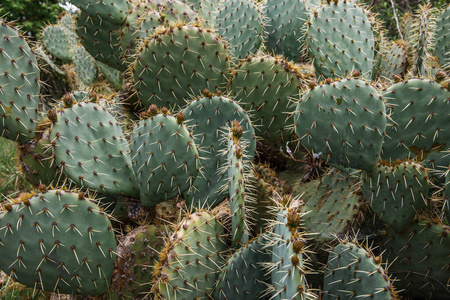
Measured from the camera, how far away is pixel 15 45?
2.09m

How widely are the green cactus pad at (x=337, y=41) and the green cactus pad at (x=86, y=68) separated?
2457 mm

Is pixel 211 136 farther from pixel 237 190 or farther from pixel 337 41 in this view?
pixel 337 41

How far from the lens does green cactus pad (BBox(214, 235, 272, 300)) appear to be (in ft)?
5.37

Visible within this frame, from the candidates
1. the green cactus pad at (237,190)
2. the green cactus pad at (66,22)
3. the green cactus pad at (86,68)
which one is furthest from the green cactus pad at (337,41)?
the green cactus pad at (66,22)

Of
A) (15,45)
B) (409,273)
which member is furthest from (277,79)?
(15,45)

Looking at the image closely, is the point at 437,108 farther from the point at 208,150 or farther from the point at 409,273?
the point at 208,150

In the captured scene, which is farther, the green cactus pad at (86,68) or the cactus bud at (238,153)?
the green cactus pad at (86,68)

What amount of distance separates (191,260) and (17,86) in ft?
3.91

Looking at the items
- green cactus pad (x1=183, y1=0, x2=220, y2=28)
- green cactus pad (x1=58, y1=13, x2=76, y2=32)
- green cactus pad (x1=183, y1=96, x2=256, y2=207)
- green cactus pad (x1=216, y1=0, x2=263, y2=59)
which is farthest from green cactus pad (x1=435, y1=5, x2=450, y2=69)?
green cactus pad (x1=58, y1=13, x2=76, y2=32)

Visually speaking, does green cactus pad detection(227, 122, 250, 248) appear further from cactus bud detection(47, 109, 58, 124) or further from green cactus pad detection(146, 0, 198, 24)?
green cactus pad detection(146, 0, 198, 24)

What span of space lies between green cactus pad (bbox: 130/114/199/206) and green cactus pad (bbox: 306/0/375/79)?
1061 millimetres

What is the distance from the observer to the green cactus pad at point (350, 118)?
72.3 inches

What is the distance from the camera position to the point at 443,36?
10.3ft

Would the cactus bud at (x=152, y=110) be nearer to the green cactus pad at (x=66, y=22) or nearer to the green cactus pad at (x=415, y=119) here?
the green cactus pad at (x=415, y=119)
